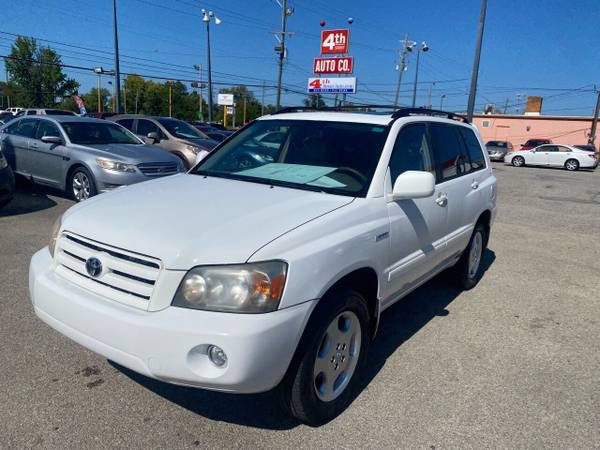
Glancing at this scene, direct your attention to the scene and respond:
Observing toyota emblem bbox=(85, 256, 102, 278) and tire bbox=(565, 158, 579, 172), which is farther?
tire bbox=(565, 158, 579, 172)

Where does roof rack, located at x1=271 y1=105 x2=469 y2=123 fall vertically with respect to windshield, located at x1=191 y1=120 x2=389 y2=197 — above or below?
above

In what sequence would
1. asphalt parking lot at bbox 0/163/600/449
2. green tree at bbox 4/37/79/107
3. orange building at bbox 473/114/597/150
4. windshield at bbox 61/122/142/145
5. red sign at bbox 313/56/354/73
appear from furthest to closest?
green tree at bbox 4/37/79/107 < orange building at bbox 473/114/597/150 < red sign at bbox 313/56/354/73 < windshield at bbox 61/122/142/145 < asphalt parking lot at bbox 0/163/600/449

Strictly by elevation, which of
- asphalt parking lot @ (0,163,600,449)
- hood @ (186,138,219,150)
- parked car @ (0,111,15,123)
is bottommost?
asphalt parking lot @ (0,163,600,449)

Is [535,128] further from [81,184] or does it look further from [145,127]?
[81,184]

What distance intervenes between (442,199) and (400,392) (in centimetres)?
159

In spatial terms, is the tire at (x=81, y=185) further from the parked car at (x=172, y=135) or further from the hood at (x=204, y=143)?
the hood at (x=204, y=143)

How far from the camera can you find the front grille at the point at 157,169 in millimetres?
7928

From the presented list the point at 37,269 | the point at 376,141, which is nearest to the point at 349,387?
the point at 376,141

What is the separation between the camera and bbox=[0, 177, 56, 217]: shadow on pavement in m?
7.58

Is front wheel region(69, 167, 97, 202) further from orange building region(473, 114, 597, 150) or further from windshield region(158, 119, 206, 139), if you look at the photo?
orange building region(473, 114, 597, 150)

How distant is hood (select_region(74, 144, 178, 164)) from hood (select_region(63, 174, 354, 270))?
5.04 metres

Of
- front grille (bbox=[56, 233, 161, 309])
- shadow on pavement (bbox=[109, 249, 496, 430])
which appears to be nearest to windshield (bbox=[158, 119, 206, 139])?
shadow on pavement (bbox=[109, 249, 496, 430])

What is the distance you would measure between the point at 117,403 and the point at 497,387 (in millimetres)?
2412

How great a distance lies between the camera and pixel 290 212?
2.62m
